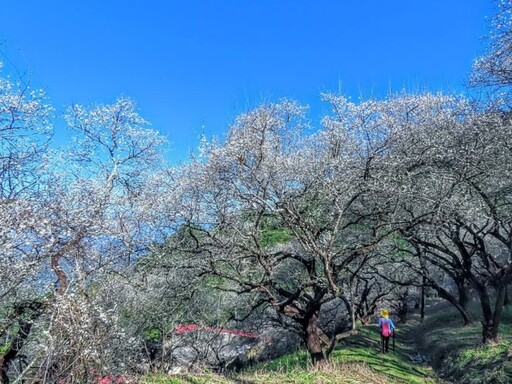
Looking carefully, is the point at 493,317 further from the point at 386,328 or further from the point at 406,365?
the point at 386,328

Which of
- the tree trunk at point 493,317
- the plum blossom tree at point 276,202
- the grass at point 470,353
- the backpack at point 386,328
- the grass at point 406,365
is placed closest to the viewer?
the grass at point 406,365

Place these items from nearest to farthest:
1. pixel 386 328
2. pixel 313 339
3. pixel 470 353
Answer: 1. pixel 470 353
2. pixel 313 339
3. pixel 386 328

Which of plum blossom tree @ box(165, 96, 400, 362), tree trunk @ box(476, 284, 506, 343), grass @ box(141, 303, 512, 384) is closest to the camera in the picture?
grass @ box(141, 303, 512, 384)

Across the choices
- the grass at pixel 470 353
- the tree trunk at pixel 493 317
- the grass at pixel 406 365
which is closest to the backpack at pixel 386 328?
the grass at pixel 406 365

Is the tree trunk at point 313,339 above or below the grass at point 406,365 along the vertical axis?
above

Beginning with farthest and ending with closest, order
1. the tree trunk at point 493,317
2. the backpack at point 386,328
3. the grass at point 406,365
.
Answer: the backpack at point 386,328, the tree trunk at point 493,317, the grass at point 406,365

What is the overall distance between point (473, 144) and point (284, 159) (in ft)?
16.8

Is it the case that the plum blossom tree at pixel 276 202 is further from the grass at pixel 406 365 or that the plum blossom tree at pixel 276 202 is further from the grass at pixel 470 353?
the grass at pixel 470 353

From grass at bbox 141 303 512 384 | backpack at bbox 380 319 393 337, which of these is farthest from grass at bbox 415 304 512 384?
backpack at bbox 380 319 393 337

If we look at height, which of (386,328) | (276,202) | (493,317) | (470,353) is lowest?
(470,353)

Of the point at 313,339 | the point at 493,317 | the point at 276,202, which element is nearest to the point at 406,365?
the point at 493,317

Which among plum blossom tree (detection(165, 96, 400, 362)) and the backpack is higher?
plum blossom tree (detection(165, 96, 400, 362))

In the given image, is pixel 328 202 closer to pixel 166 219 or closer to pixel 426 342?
pixel 166 219

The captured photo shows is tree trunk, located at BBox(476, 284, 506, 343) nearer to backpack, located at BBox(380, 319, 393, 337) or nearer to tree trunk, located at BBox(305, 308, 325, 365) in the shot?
backpack, located at BBox(380, 319, 393, 337)
